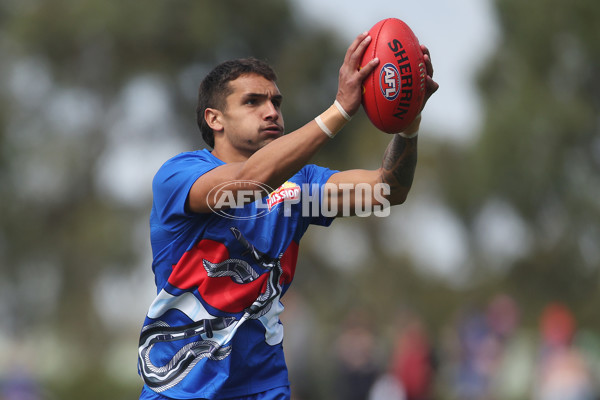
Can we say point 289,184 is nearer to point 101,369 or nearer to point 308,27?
point 101,369

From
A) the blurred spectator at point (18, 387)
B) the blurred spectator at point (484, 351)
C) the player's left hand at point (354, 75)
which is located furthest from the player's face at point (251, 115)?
the blurred spectator at point (18, 387)

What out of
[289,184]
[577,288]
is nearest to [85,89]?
[577,288]

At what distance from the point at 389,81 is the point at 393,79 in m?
0.02

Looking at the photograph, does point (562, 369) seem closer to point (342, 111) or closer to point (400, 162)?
point (400, 162)

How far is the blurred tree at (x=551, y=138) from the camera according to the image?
880 inches

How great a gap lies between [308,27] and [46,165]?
27.2 ft

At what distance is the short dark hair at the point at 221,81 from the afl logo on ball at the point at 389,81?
2.80ft

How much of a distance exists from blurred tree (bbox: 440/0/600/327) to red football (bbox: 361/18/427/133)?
19.3 meters

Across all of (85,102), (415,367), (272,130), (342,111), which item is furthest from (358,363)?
(85,102)

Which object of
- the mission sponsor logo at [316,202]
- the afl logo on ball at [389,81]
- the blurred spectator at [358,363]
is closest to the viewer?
the afl logo on ball at [389,81]

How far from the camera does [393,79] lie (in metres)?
4.01

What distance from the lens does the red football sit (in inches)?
158

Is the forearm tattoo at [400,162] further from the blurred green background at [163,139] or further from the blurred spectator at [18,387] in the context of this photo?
the blurred green background at [163,139]

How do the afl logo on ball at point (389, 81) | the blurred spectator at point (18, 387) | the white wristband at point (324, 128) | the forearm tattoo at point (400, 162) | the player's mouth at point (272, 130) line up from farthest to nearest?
the blurred spectator at point (18, 387)
the forearm tattoo at point (400, 162)
the player's mouth at point (272, 130)
the afl logo on ball at point (389, 81)
the white wristband at point (324, 128)
